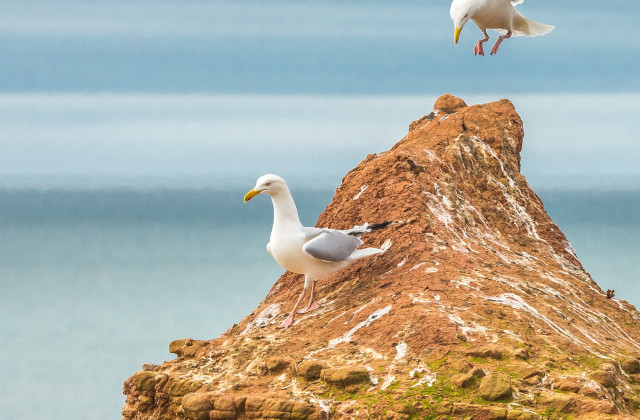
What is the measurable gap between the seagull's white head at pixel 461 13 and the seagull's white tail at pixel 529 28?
2282 millimetres

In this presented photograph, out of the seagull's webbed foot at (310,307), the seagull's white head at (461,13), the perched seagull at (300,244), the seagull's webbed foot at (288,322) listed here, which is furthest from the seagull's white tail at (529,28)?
the seagull's webbed foot at (288,322)

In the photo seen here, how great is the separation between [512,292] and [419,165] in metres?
3.65

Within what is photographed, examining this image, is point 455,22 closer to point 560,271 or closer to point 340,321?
point 560,271

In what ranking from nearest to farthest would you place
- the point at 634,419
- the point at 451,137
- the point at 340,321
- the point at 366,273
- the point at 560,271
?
the point at 634,419 < the point at 340,321 < the point at 366,273 < the point at 560,271 < the point at 451,137

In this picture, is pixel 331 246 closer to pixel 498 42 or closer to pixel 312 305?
pixel 312 305

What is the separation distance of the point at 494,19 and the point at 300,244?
7.66 meters

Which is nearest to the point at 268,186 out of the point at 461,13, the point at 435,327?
the point at 435,327

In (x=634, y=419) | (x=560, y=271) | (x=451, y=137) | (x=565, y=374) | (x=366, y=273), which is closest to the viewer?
(x=634, y=419)

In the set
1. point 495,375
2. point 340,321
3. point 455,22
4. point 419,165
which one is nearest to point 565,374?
point 495,375

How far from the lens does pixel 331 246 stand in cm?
1346

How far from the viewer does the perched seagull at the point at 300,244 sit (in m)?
13.5

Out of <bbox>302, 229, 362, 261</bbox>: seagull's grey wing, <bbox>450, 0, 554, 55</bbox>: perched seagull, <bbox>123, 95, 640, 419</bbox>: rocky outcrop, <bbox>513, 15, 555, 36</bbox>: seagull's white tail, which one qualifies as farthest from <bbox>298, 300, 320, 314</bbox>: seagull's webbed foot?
<bbox>513, 15, 555, 36</bbox>: seagull's white tail

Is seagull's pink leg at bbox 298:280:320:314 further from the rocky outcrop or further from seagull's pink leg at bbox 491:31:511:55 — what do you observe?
seagull's pink leg at bbox 491:31:511:55

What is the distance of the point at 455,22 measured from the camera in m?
18.0
